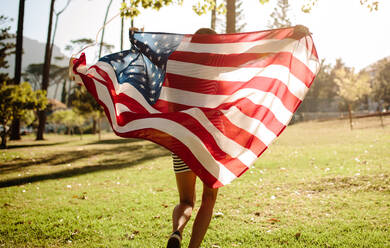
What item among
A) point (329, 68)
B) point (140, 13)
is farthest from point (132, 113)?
point (329, 68)

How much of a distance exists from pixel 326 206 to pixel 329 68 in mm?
66648

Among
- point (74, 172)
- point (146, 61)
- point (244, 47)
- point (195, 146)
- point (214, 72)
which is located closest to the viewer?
point (195, 146)

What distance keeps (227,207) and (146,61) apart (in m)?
2.91

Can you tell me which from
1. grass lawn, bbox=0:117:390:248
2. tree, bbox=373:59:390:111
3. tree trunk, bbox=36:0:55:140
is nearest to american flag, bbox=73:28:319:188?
grass lawn, bbox=0:117:390:248

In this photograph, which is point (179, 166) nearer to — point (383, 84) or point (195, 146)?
point (195, 146)

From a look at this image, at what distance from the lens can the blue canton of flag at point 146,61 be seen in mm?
3273

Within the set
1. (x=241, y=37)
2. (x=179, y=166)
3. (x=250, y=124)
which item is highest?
(x=241, y=37)

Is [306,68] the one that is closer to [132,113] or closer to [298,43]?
[298,43]

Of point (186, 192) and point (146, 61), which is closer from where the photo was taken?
point (186, 192)

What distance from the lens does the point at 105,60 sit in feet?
12.2

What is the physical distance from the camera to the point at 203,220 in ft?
8.10

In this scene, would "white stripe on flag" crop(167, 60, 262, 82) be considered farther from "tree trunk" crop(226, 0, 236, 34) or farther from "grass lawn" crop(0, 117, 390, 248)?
"tree trunk" crop(226, 0, 236, 34)

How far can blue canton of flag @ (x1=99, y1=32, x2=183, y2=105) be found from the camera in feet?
10.7

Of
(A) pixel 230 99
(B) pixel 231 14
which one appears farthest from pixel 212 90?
(B) pixel 231 14
